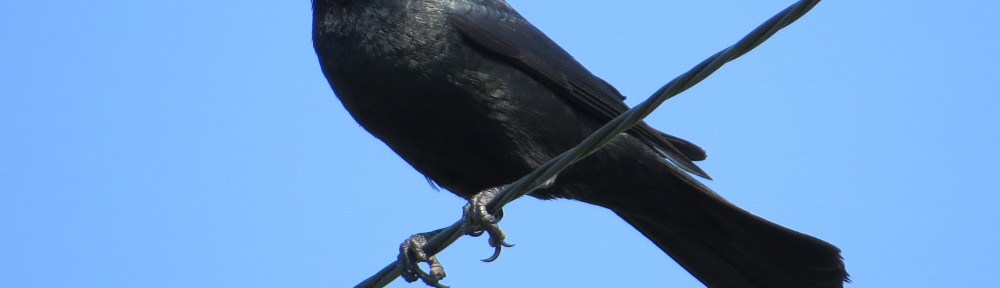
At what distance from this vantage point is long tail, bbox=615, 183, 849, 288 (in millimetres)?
5926

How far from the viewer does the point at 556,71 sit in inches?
245

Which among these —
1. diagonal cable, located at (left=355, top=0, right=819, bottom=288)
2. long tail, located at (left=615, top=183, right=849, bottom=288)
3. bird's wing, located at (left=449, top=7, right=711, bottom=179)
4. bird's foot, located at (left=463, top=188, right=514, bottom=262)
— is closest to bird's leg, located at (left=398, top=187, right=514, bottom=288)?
bird's foot, located at (left=463, top=188, right=514, bottom=262)

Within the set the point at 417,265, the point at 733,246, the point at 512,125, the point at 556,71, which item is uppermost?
the point at 556,71

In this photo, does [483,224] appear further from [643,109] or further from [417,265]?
A: [643,109]

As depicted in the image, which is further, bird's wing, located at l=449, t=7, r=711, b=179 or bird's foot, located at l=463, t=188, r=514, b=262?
bird's wing, located at l=449, t=7, r=711, b=179

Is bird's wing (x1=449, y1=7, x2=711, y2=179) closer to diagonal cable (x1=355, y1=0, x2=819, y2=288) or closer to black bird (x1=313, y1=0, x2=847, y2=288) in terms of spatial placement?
black bird (x1=313, y1=0, x2=847, y2=288)

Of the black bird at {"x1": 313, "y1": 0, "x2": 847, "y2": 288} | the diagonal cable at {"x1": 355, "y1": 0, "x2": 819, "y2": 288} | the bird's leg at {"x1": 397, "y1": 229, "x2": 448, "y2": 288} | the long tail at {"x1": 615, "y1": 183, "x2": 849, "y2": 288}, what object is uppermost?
the black bird at {"x1": 313, "y1": 0, "x2": 847, "y2": 288}

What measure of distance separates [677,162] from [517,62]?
2.94 ft

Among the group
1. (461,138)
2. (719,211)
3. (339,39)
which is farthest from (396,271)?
(719,211)

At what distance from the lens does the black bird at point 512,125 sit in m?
5.80


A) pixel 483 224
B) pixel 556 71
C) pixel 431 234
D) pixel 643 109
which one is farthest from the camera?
pixel 556 71

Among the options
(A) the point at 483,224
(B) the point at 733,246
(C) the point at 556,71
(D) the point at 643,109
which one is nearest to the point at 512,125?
(C) the point at 556,71

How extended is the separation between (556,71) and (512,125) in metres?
0.55

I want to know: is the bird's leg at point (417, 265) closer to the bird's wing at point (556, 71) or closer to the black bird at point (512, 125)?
the black bird at point (512, 125)
